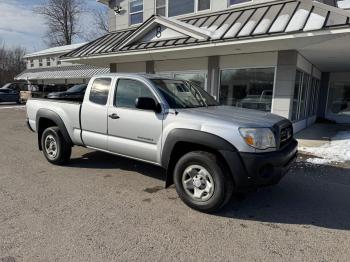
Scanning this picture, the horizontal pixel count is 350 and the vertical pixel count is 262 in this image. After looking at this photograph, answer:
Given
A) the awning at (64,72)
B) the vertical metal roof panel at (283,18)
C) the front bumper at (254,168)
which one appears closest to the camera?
the front bumper at (254,168)

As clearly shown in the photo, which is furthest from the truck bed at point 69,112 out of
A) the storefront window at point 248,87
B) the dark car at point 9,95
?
the dark car at point 9,95

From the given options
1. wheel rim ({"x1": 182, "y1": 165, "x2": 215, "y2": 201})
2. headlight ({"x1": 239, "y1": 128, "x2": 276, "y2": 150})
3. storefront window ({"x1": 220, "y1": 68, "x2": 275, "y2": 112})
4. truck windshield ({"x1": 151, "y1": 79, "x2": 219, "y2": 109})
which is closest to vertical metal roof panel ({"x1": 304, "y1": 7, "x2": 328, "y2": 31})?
storefront window ({"x1": 220, "y1": 68, "x2": 275, "y2": 112})

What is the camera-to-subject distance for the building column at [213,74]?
34.9 ft

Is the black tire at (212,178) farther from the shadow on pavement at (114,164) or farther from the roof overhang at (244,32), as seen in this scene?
the roof overhang at (244,32)

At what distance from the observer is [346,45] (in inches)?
329

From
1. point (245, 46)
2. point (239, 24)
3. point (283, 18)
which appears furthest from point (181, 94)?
point (239, 24)

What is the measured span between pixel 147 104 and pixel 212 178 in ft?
4.81

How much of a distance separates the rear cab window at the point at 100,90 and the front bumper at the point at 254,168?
2626 mm

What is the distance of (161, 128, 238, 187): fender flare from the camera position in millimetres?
3771

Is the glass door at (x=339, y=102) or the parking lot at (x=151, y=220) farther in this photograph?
the glass door at (x=339, y=102)

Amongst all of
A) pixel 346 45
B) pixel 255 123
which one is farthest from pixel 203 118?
pixel 346 45

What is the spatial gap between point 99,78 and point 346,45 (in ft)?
23.8

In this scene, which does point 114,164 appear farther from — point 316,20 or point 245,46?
point 316,20

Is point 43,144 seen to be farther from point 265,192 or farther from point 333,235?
point 333,235
